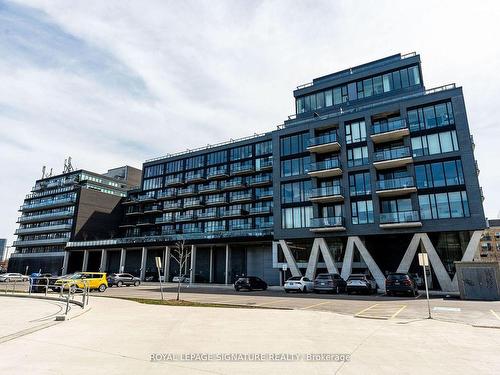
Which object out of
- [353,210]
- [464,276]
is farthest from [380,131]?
[464,276]

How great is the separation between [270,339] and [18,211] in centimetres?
10489

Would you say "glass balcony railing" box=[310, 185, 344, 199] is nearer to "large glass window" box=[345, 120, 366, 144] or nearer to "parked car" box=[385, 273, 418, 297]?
"large glass window" box=[345, 120, 366, 144]

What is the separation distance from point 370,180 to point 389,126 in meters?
6.06

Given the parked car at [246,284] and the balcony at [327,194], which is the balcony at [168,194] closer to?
the balcony at [327,194]

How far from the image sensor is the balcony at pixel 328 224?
121ft

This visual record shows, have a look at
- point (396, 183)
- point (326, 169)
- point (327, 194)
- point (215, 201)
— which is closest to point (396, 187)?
point (396, 183)

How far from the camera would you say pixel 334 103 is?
44.3m

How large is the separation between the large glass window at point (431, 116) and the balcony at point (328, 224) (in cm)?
1239

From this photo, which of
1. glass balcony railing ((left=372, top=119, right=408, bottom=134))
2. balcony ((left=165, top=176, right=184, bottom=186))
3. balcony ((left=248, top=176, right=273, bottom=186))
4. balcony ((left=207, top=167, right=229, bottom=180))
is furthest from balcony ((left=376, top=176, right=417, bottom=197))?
balcony ((left=165, top=176, right=184, bottom=186))

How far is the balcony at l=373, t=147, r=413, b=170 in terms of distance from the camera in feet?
115

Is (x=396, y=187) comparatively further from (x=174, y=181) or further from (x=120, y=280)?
(x=174, y=181)

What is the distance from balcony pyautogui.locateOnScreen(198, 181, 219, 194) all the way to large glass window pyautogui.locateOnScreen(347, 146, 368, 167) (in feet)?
98.6

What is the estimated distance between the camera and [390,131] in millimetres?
36188

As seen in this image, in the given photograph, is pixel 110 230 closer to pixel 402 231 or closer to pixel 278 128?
pixel 278 128
